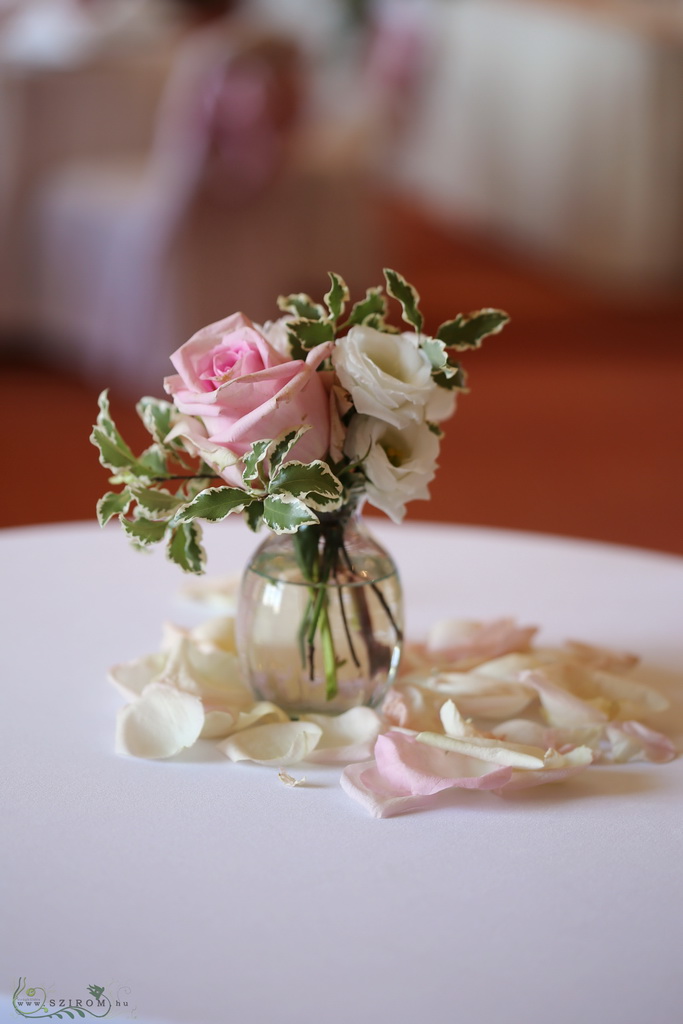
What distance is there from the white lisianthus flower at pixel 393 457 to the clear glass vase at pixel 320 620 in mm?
50

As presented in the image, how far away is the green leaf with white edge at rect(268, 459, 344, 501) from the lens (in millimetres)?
698

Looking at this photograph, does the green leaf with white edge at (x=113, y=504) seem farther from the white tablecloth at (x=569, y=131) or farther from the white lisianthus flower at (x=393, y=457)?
the white tablecloth at (x=569, y=131)

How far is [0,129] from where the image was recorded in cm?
347

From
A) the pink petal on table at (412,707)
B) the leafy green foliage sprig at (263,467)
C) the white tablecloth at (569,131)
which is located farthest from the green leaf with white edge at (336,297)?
the white tablecloth at (569,131)

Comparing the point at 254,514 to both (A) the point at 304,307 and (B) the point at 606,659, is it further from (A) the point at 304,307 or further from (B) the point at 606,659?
(B) the point at 606,659

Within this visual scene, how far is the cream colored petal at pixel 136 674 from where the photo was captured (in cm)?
82

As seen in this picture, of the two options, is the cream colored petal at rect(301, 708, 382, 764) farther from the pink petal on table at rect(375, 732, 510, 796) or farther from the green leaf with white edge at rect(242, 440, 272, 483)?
the green leaf with white edge at rect(242, 440, 272, 483)

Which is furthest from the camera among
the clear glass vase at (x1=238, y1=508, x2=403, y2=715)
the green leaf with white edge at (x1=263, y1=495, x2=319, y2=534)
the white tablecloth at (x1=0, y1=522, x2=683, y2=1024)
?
the clear glass vase at (x1=238, y1=508, x2=403, y2=715)

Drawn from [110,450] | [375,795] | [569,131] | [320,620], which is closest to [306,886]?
[375,795]

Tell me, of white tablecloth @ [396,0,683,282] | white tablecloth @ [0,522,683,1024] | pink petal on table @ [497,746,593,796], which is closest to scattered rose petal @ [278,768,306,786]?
white tablecloth @ [0,522,683,1024]

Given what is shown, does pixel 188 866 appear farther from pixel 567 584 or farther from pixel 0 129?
pixel 0 129

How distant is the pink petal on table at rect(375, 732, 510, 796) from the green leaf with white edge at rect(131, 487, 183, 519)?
0.62 ft

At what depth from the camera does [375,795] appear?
0.71 m

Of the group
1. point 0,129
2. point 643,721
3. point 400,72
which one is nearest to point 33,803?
point 643,721
